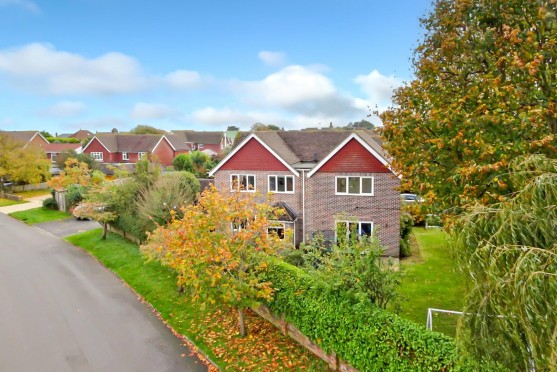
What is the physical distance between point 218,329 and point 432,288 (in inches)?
392

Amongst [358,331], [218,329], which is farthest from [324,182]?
[358,331]

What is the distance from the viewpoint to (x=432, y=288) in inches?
648

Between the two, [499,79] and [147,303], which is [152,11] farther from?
[499,79]

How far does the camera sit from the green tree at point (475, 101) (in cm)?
1019

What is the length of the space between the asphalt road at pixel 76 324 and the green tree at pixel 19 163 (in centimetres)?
3093

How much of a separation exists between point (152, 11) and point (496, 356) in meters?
21.3

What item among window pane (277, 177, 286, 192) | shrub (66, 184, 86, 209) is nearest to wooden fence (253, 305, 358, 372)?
window pane (277, 177, 286, 192)

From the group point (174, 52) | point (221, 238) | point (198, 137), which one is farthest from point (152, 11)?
point (198, 137)

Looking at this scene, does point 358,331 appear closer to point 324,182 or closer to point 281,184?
point 324,182

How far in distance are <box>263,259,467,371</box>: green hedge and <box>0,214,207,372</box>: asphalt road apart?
392 cm

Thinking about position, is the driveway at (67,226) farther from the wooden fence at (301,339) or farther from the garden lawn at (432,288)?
the garden lawn at (432,288)

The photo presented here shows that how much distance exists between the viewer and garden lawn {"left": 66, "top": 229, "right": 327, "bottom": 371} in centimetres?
1173

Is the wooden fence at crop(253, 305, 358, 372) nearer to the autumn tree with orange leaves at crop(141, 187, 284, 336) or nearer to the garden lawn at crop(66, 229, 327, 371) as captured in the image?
the garden lawn at crop(66, 229, 327, 371)

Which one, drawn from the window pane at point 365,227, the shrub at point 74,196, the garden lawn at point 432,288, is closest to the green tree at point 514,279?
the garden lawn at point 432,288
